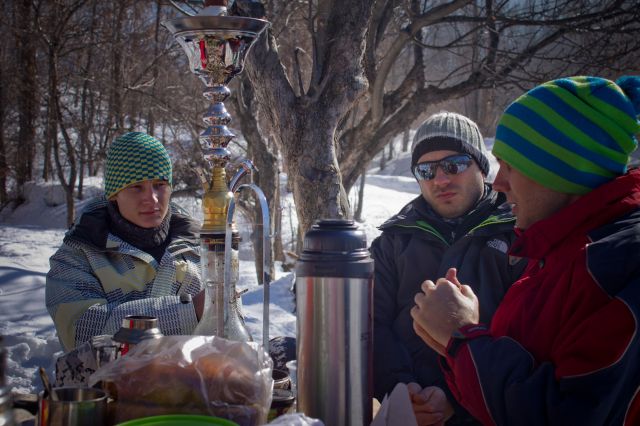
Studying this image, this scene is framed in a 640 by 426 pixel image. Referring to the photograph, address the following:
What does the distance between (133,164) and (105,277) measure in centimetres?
47

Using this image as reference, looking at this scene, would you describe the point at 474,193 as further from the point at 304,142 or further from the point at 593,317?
the point at 304,142

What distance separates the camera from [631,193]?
1.39 metres

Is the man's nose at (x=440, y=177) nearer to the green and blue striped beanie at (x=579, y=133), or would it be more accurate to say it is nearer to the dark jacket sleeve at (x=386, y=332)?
the dark jacket sleeve at (x=386, y=332)

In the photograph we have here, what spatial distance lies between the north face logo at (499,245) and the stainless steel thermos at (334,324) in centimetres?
124

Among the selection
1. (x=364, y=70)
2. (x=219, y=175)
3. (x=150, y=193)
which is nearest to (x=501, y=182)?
(x=219, y=175)

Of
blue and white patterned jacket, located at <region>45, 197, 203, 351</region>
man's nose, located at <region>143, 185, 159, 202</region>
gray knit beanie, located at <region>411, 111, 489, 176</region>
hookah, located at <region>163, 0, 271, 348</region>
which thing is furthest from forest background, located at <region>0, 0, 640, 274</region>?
gray knit beanie, located at <region>411, 111, 489, 176</region>

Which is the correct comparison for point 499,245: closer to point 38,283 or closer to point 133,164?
point 133,164

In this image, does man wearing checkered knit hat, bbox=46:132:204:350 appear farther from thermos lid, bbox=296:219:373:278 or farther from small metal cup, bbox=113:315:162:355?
thermos lid, bbox=296:219:373:278

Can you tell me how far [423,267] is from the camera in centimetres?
252

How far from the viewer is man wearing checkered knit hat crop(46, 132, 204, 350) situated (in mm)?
2467

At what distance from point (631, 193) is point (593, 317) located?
1.06 feet

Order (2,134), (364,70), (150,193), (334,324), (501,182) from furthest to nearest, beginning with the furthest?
(2,134)
(364,70)
(150,193)
(501,182)
(334,324)

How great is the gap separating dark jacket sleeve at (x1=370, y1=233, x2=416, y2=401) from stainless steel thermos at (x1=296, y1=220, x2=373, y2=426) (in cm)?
100

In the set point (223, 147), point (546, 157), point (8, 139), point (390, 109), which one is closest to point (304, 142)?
point (390, 109)
